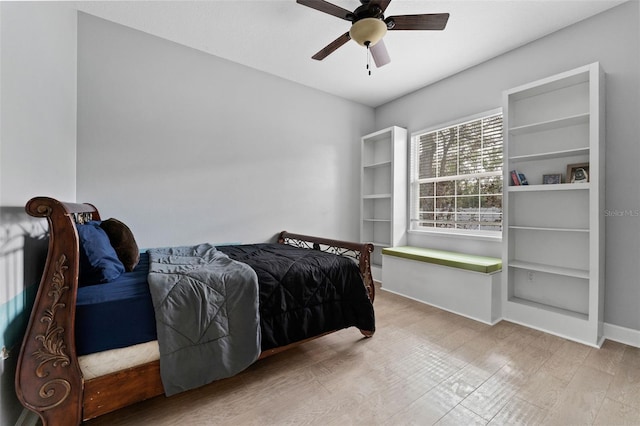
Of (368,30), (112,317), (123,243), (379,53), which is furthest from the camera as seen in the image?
(379,53)

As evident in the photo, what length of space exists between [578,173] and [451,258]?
1326mm

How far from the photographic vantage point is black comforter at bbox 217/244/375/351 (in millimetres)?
1708

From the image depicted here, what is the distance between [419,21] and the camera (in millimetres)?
1912

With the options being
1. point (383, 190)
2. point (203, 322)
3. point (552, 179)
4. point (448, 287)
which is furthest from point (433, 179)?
point (203, 322)

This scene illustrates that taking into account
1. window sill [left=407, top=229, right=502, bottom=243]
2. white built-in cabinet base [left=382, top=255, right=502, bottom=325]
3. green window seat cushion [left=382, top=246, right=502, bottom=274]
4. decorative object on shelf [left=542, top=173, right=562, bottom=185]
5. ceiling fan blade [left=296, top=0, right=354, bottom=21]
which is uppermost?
ceiling fan blade [left=296, top=0, right=354, bottom=21]

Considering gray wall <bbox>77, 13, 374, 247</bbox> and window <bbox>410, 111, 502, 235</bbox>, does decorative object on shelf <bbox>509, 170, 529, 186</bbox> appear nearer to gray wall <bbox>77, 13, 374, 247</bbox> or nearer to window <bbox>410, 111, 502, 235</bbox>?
window <bbox>410, 111, 502, 235</bbox>

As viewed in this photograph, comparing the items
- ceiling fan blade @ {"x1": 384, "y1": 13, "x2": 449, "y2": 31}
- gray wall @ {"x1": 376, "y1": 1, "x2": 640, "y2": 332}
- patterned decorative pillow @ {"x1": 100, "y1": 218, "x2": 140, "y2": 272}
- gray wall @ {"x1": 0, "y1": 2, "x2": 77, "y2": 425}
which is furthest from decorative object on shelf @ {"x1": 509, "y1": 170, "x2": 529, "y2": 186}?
gray wall @ {"x1": 0, "y1": 2, "x2": 77, "y2": 425}

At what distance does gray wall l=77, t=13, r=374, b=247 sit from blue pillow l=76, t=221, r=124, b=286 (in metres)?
1.07

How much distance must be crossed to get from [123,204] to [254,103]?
1.81 m

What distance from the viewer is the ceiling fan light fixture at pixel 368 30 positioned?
1.85 m

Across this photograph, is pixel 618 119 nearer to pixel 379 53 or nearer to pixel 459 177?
pixel 459 177

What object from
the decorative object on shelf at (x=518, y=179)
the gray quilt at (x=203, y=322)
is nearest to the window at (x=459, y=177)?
the decorative object on shelf at (x=518, y=179)

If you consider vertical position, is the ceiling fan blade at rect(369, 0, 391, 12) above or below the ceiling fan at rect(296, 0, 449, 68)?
above

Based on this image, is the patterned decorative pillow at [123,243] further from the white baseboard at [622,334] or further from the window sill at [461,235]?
the white baseboard at [622,334]
